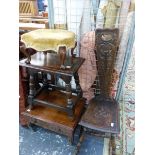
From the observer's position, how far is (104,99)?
1537 millimetres

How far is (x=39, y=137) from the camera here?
1545 mm

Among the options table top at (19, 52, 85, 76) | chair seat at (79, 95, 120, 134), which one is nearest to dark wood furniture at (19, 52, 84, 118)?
table top at (19, 52, 85, 76)

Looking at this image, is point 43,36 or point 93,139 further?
point 93,139

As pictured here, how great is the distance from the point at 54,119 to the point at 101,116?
1.14 ft

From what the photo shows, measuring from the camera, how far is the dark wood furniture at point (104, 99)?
1.28 metres

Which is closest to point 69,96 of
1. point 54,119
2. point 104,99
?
point 54,119

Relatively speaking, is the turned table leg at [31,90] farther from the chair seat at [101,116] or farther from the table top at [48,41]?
the chair seat at [101,116]

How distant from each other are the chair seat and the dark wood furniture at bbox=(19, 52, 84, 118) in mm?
128

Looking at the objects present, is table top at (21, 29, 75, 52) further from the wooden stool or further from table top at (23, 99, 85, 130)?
table top at (23, 99, 85, 130)

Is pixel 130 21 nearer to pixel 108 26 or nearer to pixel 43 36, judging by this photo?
pixel 108 26
